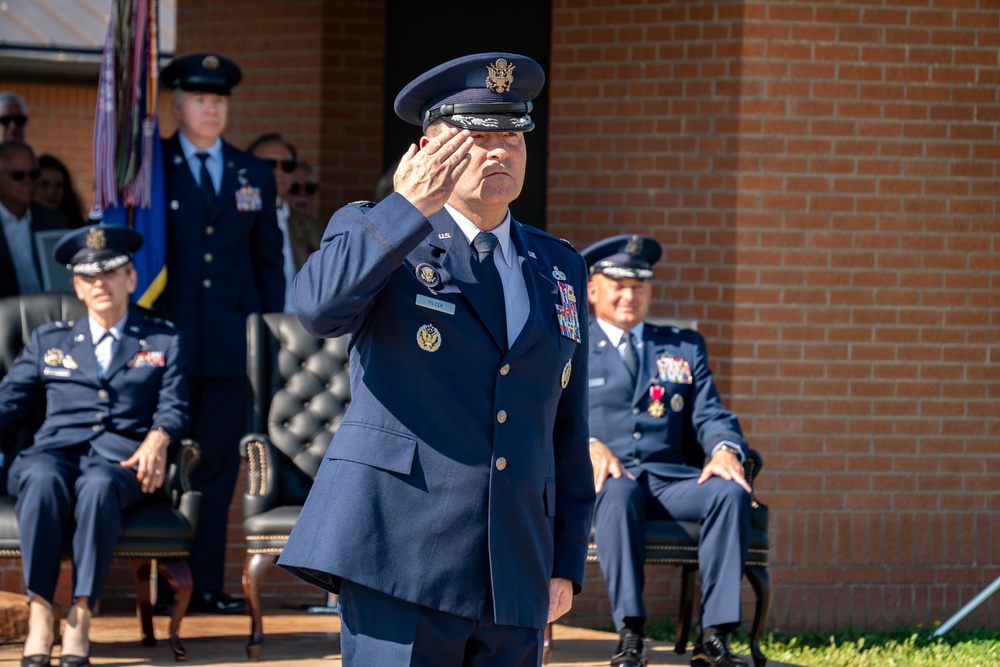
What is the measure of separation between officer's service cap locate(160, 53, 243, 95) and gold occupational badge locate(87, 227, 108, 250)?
0.86 meters

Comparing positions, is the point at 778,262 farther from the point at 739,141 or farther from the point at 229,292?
the point at 229,292

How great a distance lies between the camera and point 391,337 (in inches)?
105

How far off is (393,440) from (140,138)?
402 centimetres

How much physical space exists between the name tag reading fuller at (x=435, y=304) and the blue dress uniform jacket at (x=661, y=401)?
3.49 metres

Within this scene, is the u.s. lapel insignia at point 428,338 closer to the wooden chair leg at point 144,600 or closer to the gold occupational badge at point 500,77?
the gold occupational badge at point 500,77

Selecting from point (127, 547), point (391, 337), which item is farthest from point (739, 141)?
point (391, 337)

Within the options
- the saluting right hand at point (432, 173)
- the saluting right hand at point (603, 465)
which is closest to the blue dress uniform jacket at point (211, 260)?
the saluting right hand at point (603, 465)

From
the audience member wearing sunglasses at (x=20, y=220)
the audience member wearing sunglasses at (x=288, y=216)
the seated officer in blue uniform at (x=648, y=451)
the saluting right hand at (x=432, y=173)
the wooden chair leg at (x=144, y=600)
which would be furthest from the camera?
the audience member wearing sunglasses at (x=288, y=216)

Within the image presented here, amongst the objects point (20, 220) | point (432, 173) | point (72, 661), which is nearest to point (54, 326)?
point (20, 220)

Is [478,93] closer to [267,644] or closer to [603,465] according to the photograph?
[603,465]

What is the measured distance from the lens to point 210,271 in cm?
640

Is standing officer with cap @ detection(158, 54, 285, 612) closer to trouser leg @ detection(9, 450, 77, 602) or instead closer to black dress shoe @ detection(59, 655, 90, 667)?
trouser leg @ detection(9, 450, 77, 602)

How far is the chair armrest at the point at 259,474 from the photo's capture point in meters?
5.76

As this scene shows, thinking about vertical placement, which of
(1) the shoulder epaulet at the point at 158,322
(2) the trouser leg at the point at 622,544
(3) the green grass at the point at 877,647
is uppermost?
(1) the shoulder epaulet at the point at 158,322
